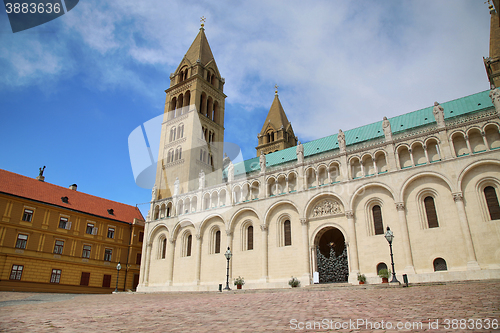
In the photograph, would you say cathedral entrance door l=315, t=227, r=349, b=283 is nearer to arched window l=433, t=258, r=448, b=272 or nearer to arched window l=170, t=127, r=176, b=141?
arched window l=433, t=258, r=448, b=272

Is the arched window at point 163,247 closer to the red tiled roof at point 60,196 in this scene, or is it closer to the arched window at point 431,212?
the red tiled roof at point 60,196

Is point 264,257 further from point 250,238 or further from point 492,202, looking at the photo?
point 492,202

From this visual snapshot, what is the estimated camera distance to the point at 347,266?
91.8 feet

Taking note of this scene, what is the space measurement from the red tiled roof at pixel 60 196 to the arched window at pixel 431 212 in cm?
3801

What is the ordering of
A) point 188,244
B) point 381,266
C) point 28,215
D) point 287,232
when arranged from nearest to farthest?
point 381,266 < point 287,232 < point 28,215 < point 188,244

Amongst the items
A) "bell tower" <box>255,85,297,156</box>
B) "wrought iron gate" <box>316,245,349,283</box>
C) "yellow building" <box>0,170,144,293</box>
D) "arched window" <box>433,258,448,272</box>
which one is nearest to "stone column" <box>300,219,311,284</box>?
"wrought iron gate" <box>316,245,349,283</box>

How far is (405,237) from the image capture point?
25172 mm

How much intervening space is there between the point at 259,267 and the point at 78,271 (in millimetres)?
22783

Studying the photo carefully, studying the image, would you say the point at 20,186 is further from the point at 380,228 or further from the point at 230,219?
the point at 380,228

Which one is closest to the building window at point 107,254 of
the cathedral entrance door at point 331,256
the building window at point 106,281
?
the building window at point 106,281

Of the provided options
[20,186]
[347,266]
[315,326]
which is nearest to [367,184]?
[347,266]

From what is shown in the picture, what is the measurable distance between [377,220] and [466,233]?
20.9 ft

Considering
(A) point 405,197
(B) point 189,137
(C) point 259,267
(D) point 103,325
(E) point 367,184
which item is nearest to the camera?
(D) point 103,325

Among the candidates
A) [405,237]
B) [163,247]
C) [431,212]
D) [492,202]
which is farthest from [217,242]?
[492,202]
